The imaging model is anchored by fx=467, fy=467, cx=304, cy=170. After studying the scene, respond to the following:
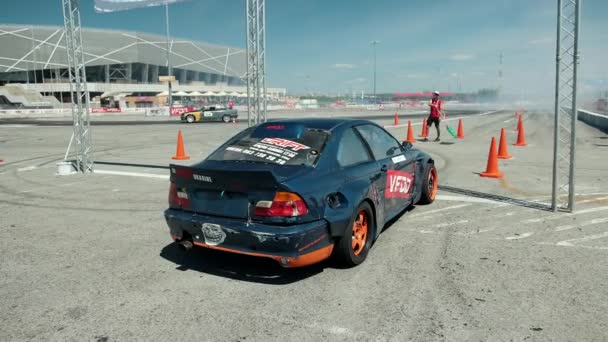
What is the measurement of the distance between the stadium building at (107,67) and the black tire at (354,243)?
6443 centimetres

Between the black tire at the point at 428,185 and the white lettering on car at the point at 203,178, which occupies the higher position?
the white lettering on car at the point at 203,178

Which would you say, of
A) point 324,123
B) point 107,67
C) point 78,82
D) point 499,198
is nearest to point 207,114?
point 78,82

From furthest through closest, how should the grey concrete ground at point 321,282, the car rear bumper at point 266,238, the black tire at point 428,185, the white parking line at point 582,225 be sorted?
the black tire at point 428,185
the white parking line at point 582,225
the car rear bumper at point 266,238
the grey concrete ground at point 321,282

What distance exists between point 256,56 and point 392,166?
6030 mm

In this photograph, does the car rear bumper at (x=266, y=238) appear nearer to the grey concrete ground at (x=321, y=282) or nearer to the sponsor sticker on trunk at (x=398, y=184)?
the grey concrete ground at (x=321, y=282)

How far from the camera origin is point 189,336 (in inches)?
123

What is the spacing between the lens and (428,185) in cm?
671

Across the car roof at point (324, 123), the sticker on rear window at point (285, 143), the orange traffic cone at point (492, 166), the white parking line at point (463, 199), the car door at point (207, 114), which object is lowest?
the white parking line at point (463, 199)

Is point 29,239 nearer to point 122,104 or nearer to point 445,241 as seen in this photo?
point 445,241

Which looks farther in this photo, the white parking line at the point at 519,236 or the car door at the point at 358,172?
the white parking line at the point at 519,236

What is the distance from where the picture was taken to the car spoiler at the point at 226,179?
3.80 meters

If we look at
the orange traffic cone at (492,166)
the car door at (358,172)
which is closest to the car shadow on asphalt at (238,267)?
the car door at (358,172)

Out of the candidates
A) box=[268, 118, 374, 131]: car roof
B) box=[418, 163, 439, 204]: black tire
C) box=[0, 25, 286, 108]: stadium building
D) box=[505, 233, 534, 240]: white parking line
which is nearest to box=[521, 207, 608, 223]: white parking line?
box=[505, 233, 534, 240]: white parking line

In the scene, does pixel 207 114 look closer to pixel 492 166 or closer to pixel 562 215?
pixel 492 166
